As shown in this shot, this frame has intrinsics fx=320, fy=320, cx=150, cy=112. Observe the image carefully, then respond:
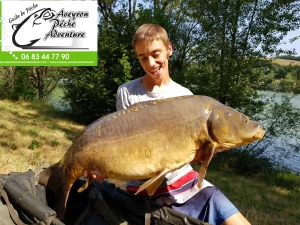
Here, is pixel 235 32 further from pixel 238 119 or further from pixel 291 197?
pixel 238 119

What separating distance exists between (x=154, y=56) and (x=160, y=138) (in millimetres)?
594

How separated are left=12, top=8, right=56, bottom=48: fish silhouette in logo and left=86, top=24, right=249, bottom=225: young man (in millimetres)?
8497

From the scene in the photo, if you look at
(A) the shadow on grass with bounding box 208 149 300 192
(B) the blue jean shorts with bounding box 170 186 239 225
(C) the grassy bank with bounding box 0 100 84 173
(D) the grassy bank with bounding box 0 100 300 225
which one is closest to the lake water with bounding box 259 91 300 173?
(A) the shadow on grass with bounding box 208 149 300 192

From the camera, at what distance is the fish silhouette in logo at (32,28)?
9656 millimetres

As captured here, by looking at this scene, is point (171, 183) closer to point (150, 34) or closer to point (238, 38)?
point (150, 34)

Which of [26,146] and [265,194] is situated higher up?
[26,146]

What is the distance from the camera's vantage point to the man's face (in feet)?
6.17

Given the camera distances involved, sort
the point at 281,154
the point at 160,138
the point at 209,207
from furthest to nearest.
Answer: the point at 281,154 → the point at 209,207 → the point at 160,138

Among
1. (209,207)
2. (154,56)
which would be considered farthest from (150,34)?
(209,207)

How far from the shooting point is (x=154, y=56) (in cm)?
191

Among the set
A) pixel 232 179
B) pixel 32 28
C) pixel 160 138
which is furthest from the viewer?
pixel 32 28

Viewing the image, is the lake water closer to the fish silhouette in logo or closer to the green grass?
the green grass

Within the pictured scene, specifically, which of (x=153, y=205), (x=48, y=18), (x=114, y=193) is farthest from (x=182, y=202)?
(x=48, y=18)

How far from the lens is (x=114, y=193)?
2049mm
